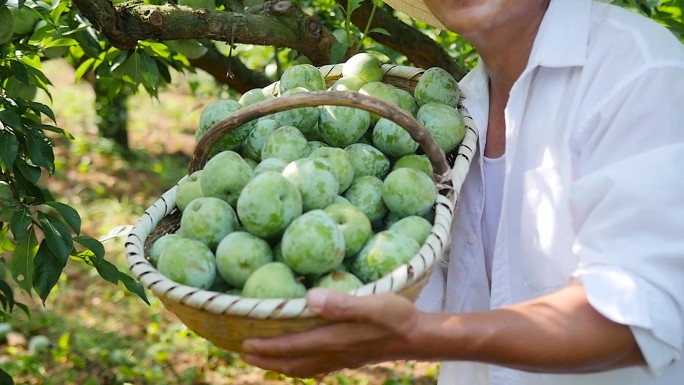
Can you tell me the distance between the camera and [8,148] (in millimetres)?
1630

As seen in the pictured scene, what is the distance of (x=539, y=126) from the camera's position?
1.42m

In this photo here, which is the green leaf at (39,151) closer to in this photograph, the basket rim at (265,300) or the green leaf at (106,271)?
the green leaf at (106,271)

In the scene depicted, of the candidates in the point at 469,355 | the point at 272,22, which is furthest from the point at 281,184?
the point at 272,22

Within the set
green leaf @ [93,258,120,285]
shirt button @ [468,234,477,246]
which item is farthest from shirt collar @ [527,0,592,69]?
green leaf @ [93,258,120,285]

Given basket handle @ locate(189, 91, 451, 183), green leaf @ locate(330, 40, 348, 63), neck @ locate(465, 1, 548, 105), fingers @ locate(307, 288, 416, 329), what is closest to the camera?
fingers @ locate(307, 288, 416, 329)

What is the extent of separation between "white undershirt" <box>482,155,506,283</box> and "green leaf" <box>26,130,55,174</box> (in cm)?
93

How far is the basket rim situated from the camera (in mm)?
1051

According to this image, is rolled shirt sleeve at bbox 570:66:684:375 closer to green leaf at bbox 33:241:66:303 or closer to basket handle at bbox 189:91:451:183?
basket handle at bbox 189:91:451:183

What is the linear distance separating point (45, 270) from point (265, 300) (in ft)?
2.75

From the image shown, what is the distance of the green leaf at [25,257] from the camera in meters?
1.73

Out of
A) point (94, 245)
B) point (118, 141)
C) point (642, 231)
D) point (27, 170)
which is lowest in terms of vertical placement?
point (118, 141)

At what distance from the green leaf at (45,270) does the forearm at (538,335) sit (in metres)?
0.94

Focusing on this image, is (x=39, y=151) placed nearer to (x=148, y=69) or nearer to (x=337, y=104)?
(x=148, y=69)

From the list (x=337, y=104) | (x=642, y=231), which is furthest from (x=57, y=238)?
(x=642, y=231)
